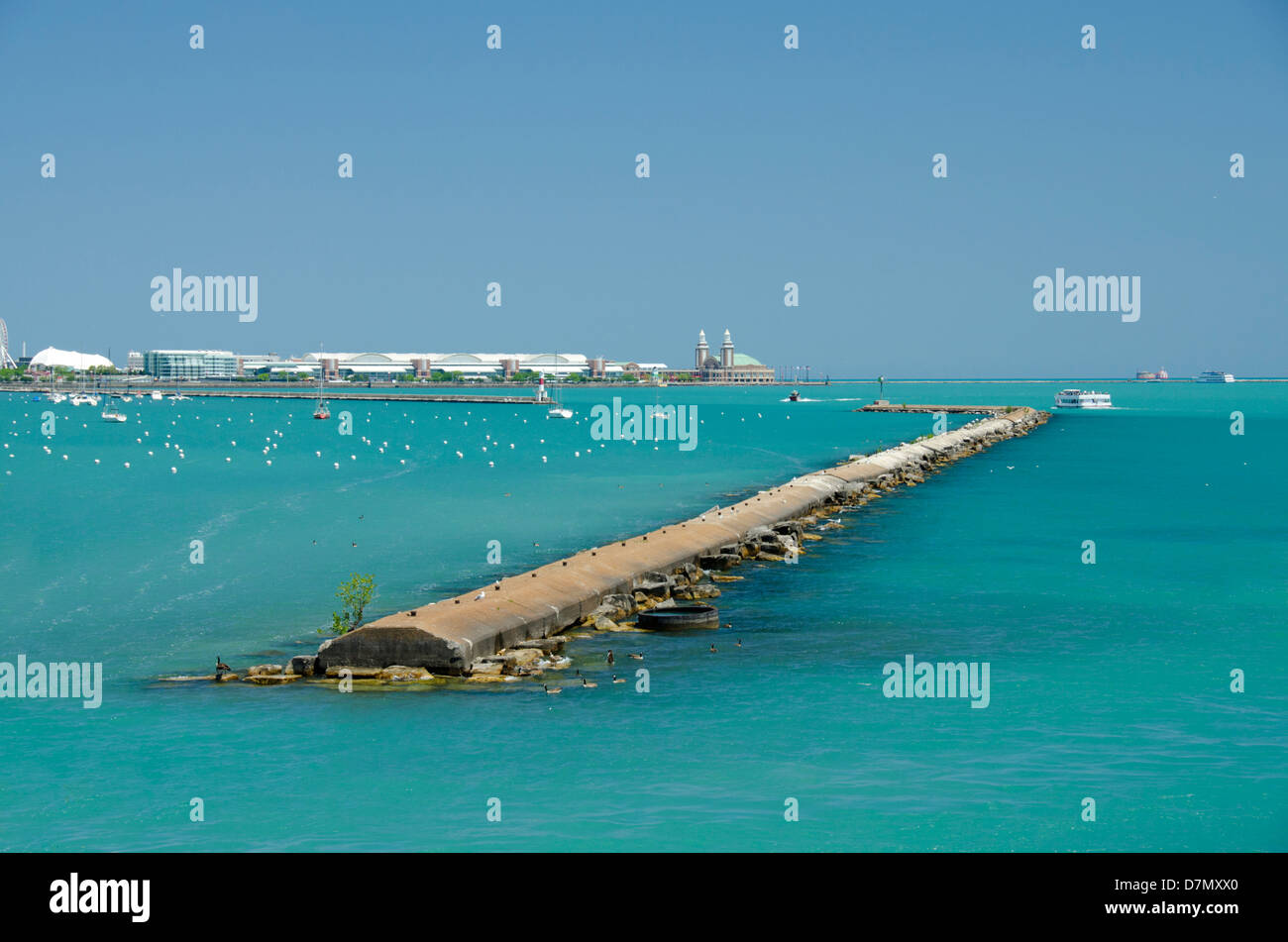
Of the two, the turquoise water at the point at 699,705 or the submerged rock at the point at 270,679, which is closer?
the turquoise water at the point at 699,705

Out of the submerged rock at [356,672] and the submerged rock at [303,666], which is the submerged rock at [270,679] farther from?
the submerged rock at [356,672]

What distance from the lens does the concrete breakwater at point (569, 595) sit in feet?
96.6

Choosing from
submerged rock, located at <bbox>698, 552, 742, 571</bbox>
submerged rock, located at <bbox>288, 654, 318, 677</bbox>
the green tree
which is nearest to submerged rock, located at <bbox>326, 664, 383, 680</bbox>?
submerged rock, located at <bbox>288, 654, 318, 677</bbox>

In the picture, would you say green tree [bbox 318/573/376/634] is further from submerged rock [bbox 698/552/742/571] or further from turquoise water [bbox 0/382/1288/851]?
submerged rock [bbox 698/552/742/571]

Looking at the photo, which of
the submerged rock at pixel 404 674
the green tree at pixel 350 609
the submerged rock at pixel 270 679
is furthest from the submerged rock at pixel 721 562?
the submerged rock at pixel 270 679

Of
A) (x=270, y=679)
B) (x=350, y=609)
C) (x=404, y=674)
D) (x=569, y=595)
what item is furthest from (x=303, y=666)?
(x=350, y=609)

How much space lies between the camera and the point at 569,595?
36.4 meters

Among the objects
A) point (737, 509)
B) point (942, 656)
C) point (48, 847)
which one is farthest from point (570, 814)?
point (737, 509)

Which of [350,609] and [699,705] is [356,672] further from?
[350,609]

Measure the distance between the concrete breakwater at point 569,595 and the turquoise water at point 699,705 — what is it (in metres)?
1.34

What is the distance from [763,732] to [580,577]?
44.6 ft

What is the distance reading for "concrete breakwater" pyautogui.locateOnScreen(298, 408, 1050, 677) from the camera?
2944 cm

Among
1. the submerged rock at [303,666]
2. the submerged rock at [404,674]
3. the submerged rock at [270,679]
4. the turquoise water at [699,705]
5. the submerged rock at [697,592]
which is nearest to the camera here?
the turquoise water at [699,705]

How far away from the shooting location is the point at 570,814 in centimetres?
2147
